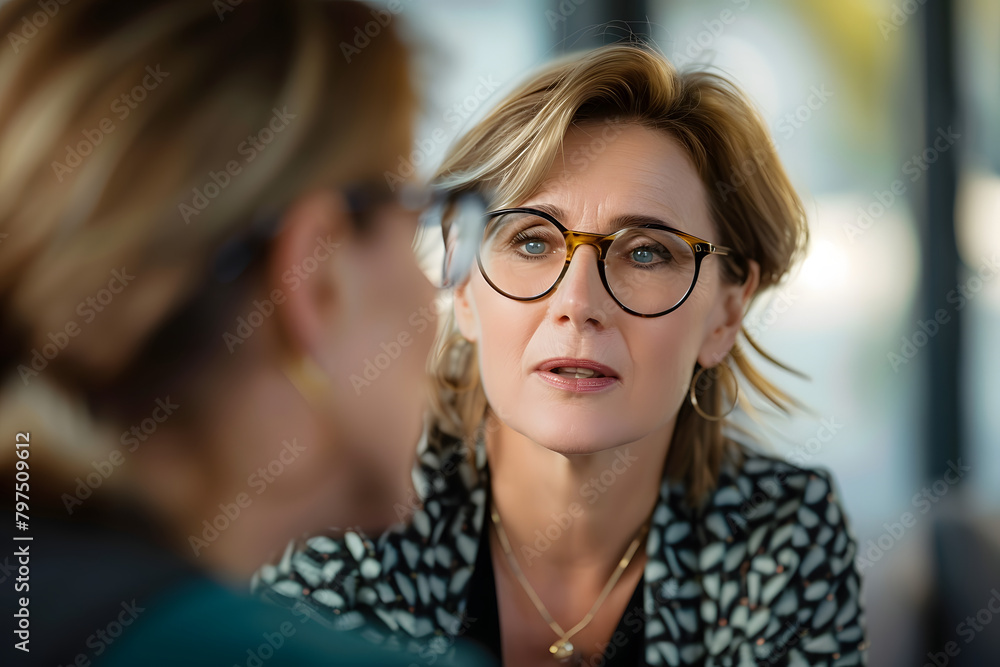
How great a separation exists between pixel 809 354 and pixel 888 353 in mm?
141

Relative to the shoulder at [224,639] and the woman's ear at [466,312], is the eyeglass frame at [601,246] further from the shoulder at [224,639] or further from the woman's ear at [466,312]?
the shoulder at [224,639]

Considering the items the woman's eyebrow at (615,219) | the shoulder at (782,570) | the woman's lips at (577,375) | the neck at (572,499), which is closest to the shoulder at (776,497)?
the shoulder at (782,570)

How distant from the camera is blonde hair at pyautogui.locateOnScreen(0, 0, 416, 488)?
93cm

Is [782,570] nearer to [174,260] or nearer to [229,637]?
[229,637]

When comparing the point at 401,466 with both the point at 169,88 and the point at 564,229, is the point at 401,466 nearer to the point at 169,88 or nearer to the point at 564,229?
the point at 564,229

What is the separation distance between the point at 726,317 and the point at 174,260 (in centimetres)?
76

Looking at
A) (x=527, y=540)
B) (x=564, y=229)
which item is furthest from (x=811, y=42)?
(x=527, y=540)

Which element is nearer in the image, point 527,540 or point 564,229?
point 564,229

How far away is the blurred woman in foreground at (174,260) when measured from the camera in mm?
921

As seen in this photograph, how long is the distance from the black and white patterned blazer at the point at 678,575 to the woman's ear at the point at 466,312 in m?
0.19

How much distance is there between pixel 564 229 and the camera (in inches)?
31.6

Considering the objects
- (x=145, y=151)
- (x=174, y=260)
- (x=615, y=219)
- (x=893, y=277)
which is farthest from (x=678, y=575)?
(x=145, y=151)

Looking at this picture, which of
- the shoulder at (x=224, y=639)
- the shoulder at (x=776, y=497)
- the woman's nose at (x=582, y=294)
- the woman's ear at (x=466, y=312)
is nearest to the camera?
the shoulder at (x=224, y=639)

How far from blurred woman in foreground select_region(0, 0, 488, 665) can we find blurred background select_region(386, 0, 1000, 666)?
0.82 feet
